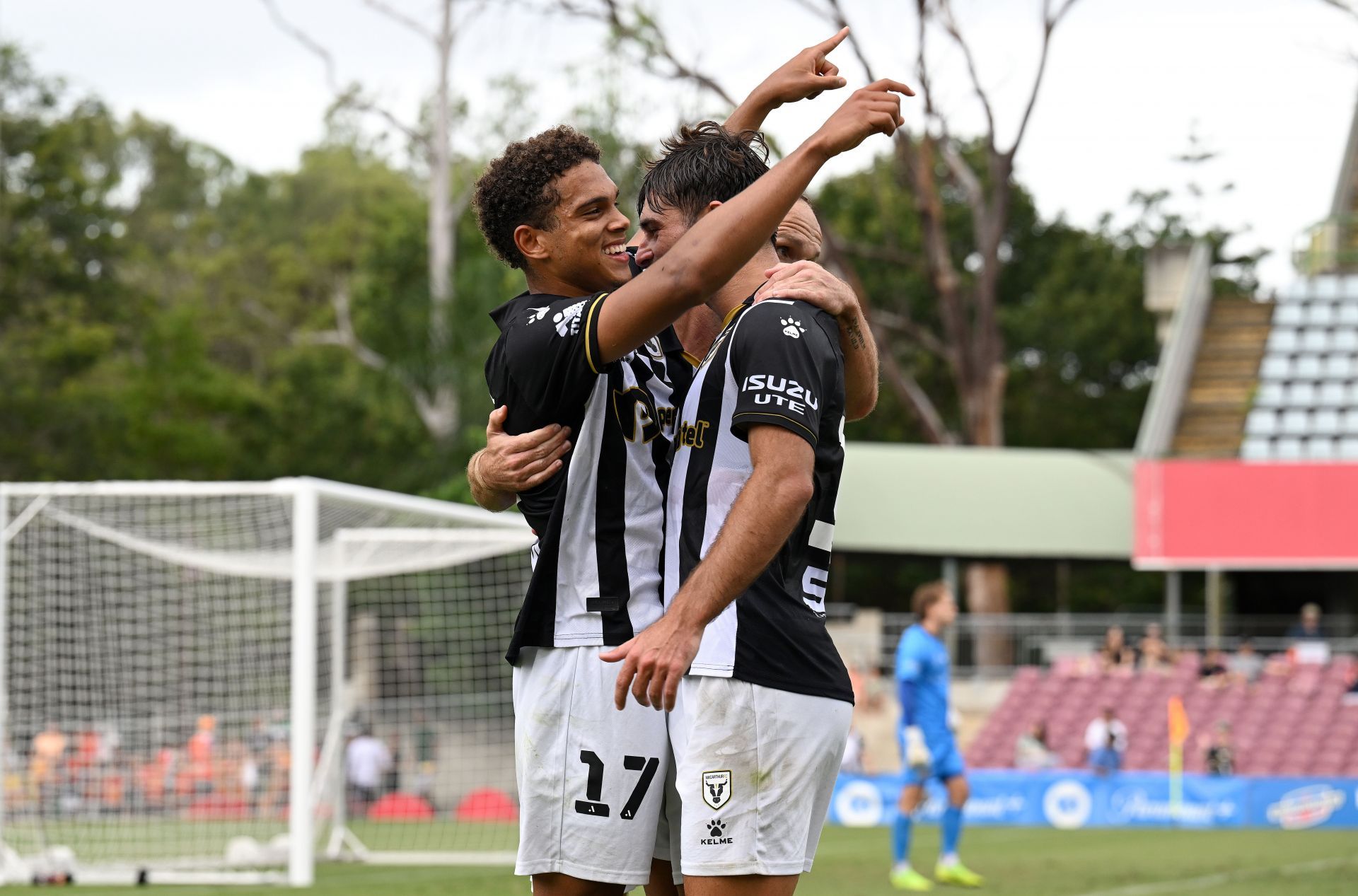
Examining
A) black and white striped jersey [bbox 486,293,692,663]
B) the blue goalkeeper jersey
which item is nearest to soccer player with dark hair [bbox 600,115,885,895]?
black and white striped jersey [bbox 486,293,692,663]

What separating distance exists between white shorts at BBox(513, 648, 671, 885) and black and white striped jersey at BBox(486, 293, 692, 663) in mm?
92

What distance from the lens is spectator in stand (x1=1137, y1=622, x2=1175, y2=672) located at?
74.3 ft

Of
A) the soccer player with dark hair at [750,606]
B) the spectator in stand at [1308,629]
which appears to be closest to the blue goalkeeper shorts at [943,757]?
the soccer player with dark hair at [750,606]

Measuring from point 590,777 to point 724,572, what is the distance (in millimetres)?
753

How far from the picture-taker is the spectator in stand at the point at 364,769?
1784cm

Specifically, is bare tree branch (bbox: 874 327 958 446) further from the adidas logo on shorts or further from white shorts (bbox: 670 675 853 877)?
the adidas logo on shorts

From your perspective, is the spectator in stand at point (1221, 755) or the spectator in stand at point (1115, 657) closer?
the spectator in stand at point (1221, 755)

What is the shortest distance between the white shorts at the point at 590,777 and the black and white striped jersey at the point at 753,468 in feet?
→ 1.00

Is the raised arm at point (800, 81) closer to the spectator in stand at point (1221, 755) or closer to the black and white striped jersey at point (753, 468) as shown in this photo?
the black and white striped jersey at point (753, 468)

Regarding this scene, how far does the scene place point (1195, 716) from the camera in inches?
846

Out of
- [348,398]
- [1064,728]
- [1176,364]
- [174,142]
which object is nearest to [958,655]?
[1064,728]

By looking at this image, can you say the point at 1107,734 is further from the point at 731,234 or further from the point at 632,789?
the point at 731,234

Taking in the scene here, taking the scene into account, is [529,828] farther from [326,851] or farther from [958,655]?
[958,655]

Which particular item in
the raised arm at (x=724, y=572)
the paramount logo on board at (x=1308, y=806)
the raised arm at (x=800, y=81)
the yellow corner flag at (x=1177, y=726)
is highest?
the raised arm at (x=800, y=81)
